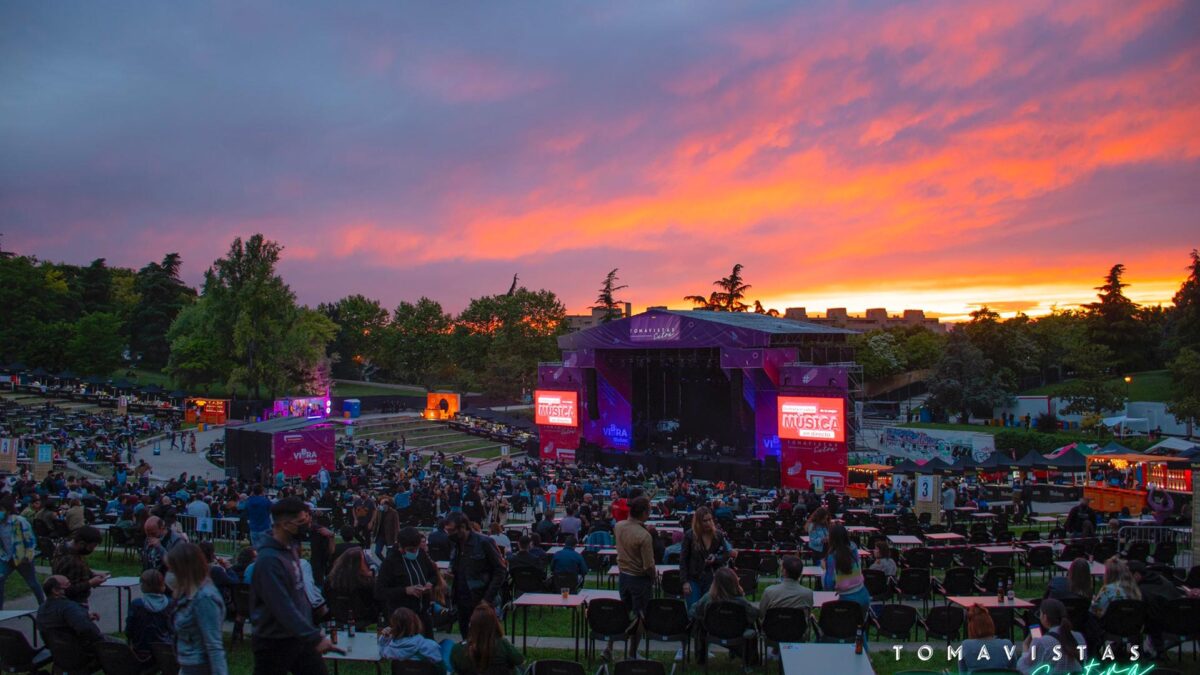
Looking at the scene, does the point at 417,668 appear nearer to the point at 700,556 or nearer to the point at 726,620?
the point at 726,620

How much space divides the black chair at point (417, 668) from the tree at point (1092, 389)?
51112 mm

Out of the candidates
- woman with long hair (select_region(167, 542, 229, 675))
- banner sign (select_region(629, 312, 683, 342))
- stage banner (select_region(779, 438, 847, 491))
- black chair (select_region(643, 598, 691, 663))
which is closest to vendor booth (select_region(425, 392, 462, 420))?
banner sign (select_region(629, 312, 683, 342))

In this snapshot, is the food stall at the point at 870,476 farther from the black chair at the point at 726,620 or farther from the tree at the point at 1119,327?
the tree at the point at 1119,327

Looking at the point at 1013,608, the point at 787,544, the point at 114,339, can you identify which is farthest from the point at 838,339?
the point at 114,339

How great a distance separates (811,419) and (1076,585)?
22007 mm

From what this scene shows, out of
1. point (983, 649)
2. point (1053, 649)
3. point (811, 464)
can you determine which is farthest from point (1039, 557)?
point (811, 464)

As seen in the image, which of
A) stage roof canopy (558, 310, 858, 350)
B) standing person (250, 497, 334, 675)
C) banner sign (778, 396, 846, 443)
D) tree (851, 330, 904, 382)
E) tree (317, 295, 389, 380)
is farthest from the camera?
tree (317, 295, 389, 380)

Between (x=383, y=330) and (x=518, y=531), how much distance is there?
70.6 meters

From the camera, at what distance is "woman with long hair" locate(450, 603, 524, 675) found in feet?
16.4

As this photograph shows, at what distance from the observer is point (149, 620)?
558cm

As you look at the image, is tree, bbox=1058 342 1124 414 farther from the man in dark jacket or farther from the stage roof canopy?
the man in dark jacket

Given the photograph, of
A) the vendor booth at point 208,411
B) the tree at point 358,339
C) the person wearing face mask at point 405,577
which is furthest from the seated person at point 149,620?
the tree at point 358,339

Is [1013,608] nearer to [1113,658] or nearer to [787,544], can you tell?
[1113,658]

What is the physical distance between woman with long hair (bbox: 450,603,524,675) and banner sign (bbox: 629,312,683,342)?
92.9ft
